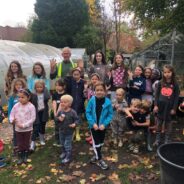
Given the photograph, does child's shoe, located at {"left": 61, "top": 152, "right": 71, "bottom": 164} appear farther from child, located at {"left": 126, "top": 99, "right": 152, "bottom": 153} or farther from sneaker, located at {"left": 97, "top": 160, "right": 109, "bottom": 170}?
child, located at {"left": 126, "top": 99, "right": 152, "bottom": 153}

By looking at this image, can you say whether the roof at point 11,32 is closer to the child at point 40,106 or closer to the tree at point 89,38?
the tree at point 89,38

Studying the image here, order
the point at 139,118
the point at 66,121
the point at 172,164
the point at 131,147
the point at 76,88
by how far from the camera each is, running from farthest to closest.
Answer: the point at 76,88 → the point at 131,147 → the point at 139,118 → the point at 66,121 → the point at 172,164

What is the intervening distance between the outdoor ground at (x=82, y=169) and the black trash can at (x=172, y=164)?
0.57 m

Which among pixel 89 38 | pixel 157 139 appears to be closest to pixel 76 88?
pixel 157 139

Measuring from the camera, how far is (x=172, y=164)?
12.1 ft

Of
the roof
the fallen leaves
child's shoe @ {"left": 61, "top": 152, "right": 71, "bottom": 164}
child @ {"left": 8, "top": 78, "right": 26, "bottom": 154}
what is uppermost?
the roof

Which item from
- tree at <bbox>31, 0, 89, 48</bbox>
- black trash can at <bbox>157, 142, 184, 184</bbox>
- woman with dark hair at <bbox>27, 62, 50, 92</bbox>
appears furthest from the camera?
tree at <bbox>31, 0, 89, 48</bbox>

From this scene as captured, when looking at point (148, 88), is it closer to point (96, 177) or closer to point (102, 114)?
point (102, 114)

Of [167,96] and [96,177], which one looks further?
[167,96]

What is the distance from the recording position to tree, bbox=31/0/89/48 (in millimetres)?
36166

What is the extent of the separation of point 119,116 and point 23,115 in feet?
6.41

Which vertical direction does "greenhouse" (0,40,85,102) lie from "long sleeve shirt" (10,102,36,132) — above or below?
above

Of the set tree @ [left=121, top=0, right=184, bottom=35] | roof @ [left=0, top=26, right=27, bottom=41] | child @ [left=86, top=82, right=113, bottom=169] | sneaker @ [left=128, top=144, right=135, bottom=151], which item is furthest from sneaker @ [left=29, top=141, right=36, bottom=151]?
roof @ [left=0, top=26, right=27, bottom=41]

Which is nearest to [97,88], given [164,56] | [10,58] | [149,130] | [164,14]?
[149,130]
